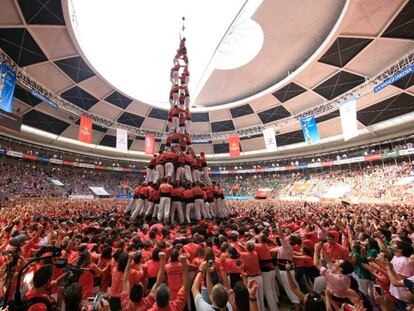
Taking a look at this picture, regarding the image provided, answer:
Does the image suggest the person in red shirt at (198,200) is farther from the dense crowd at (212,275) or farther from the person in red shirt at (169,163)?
the dense crowd at (212,275)

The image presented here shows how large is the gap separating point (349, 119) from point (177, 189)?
15189 mm

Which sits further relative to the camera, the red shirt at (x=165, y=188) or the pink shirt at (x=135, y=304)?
the red shirt at (x=165, y=188)

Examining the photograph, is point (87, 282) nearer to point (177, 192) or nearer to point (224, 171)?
point (177, 192)

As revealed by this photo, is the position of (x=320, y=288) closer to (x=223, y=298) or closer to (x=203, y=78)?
(x=223, y=298)

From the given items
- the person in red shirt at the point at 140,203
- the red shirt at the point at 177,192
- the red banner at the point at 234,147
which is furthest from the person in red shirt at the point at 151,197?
the red banner at the point at 234,147

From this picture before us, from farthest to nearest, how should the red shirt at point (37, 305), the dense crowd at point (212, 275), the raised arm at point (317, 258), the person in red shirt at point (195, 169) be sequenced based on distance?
the person in red shirt at point (195, 169)
the raised arm at point (317, 258)
the dense crowd at point (212, 275)
the red shirt at point (37, 305)

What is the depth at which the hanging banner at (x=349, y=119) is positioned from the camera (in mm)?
15738

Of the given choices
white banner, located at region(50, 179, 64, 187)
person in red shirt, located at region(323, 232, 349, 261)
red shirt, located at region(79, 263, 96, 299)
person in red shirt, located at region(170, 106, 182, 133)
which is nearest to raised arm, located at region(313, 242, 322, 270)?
person in red shirt, located at region(323, 232, 349, 261)

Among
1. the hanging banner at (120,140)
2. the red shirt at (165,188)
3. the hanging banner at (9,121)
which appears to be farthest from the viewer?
the hanging banner at (120,140)

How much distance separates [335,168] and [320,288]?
118 feet

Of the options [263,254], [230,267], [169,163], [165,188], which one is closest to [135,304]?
[230,267]

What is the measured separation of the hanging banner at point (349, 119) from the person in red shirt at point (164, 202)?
47.6 ft

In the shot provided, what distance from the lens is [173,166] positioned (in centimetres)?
1078

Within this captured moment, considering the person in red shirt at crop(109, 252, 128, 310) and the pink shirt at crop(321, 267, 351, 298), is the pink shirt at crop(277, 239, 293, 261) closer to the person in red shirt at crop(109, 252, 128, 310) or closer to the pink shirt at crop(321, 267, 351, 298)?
the pink shirt at crop(321, 267, 351, 298)
